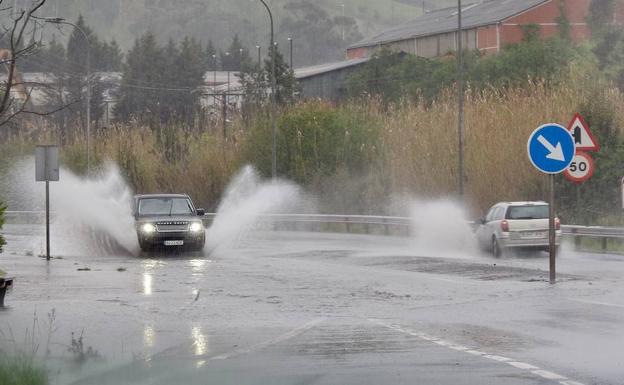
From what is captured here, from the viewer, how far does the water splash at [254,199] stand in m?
59.9

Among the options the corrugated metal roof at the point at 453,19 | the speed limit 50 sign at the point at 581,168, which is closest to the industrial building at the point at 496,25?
the corrugated metal roof at the point at 453,19

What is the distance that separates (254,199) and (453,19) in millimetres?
58767

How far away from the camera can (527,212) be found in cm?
3591

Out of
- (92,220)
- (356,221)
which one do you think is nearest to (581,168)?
(92,220)

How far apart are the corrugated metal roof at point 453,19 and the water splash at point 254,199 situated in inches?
1923

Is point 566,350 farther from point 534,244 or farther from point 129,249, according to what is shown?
point 129,249

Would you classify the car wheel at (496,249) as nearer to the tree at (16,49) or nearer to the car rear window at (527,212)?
the car rear window at (527,212)

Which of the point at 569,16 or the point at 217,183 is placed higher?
the point at 569,16

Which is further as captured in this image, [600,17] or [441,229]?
[600,17]

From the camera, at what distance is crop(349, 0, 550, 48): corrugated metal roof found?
110 m

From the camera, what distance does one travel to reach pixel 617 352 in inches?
570

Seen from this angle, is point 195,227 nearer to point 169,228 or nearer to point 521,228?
point 169,228

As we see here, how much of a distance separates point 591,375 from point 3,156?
203 feet

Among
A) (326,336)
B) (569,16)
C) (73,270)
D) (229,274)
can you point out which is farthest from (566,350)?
(569,16)
